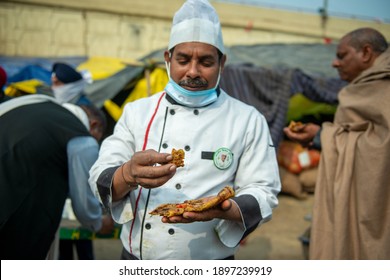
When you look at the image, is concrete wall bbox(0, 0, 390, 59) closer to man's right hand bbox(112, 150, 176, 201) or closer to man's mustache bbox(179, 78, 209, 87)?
man's mustache bbox(179, 78, 209, 87)

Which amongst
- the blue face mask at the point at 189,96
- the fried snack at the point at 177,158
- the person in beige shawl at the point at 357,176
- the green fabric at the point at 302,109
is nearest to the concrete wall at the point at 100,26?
the green fabric at the point at 302,109

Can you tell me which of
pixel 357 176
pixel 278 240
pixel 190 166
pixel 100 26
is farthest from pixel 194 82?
pixel 100 26

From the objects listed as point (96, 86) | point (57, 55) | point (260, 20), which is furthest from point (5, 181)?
point (260, 20)

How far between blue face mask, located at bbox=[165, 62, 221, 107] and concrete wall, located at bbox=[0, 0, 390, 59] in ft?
22.6

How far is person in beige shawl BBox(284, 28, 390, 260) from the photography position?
2.44 m

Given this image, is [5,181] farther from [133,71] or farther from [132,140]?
[133,71]

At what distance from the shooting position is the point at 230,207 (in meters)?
1.64

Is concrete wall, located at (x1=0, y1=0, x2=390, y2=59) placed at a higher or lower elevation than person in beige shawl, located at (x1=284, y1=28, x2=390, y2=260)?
higher

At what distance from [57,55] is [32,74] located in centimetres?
220

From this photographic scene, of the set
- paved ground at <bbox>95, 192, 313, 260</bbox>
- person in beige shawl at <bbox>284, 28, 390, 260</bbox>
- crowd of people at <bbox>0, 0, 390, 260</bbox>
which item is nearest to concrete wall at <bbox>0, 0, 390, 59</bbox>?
paved ground at <bbox>95, 192, 313, 260</bbox>

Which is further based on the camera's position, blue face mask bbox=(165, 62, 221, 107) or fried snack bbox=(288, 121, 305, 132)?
fried snack bbox=(288, 121, 305, 132)

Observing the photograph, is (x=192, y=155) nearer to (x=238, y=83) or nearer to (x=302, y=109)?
(x=238, y=83)

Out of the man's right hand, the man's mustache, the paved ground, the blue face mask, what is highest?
the man's mustache

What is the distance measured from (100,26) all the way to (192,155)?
7.21 m
